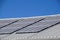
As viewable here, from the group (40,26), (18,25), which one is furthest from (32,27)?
(18,25)

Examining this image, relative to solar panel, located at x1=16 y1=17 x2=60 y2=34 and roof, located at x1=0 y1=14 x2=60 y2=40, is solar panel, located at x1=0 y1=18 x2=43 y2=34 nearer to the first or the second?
roof, located at x1=0 y1=14 x2=60 y2=40

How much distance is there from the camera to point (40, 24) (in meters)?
2.02

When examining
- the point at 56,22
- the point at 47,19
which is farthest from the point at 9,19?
the point at 56,22

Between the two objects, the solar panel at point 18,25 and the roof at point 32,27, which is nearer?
the roof at point 32,27

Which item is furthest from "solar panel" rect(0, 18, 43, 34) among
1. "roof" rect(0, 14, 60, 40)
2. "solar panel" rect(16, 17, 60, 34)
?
"solar panel" rect(16, 17, 60, 34)

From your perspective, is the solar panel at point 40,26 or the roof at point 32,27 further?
the solar panel at point 40,26

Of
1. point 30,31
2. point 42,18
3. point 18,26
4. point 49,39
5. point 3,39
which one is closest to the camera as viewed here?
point 49,39

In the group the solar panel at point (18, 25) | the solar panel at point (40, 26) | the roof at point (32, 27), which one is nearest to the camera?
the roof at point (32, 27)

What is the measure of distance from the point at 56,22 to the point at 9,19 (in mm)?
861

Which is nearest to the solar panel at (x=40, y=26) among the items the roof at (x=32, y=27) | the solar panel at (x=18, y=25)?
the roof at (x=32, y=27)

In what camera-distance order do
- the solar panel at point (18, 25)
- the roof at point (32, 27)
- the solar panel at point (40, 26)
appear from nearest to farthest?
1. the roof at point (32, 27)
2. the solar panel at point (40, 26)
3. the solar panel at point (18, 25)

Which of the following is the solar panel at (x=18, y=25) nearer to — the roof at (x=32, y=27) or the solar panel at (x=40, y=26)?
the roof at (x=32, y=27)

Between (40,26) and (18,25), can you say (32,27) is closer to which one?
(40,26)

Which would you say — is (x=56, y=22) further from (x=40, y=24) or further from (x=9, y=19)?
(x=9, y=19)
